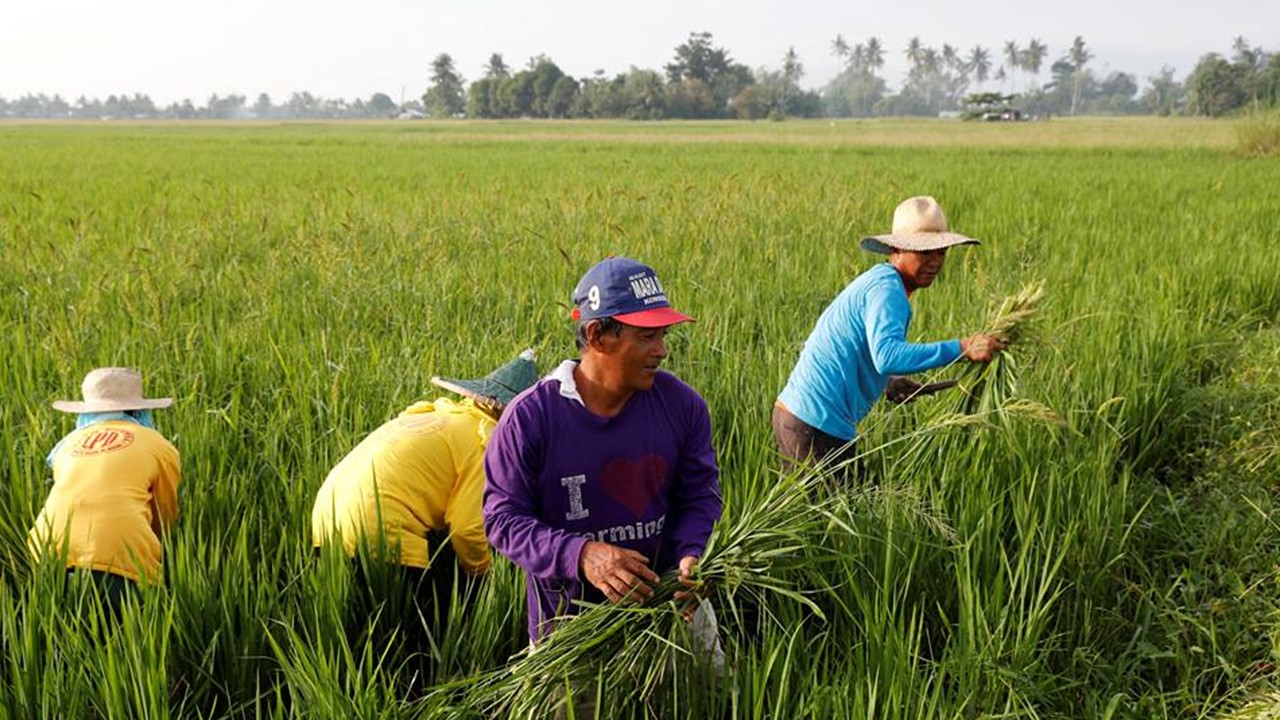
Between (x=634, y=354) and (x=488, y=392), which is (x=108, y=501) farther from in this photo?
(x=634, y=354)

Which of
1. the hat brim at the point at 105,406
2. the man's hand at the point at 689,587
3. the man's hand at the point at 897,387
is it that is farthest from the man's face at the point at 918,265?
the hat brim at the point at 105,406

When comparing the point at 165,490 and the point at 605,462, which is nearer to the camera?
the point at 605,462

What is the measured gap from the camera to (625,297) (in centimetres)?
184

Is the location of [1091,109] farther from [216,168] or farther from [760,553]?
[760,553]

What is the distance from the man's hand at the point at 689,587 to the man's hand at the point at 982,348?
1.23 meters

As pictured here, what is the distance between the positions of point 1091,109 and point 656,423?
16029 centimetres

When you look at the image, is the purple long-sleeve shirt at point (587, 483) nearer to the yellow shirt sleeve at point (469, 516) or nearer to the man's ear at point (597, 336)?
the man's ear at point (597, 336)

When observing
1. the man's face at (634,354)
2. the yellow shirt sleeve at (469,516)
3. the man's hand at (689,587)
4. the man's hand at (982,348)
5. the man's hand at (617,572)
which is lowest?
the yellow shirt sleeve at (469,516)

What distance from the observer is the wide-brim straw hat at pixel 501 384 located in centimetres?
260

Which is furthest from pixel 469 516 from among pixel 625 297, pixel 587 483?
pixel 625 297

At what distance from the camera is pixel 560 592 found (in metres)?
2.00

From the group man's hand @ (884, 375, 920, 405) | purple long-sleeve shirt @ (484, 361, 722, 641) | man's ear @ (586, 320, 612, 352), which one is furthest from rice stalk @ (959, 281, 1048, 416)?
man's ear @ (586, 320, 612, 352)

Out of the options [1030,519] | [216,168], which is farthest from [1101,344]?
[216,168]

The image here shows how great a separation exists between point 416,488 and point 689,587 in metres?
1.00
